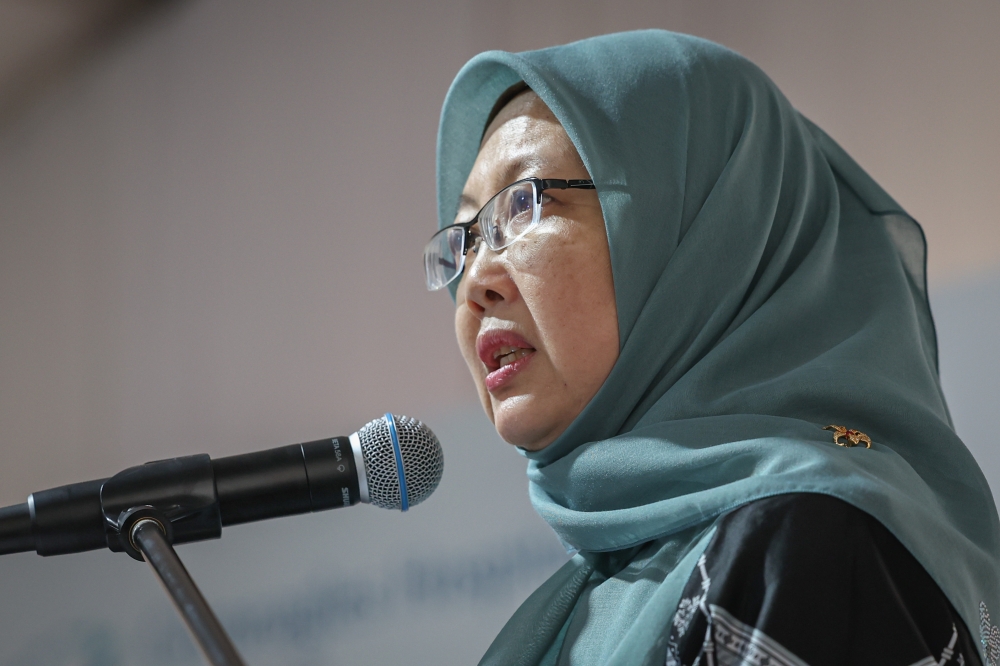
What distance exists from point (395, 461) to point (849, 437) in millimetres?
481

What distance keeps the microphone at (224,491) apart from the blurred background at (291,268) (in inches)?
30.2

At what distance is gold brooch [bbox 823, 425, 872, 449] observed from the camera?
86cm

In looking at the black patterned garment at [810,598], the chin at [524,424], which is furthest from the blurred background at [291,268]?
the black patterned garment at [810,598]

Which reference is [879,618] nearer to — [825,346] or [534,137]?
[825,346]

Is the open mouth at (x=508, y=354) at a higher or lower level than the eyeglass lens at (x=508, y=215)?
lower

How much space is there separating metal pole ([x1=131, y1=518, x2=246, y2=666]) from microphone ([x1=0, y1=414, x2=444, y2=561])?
0.04 metres

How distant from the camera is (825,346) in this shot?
1002 millimetres

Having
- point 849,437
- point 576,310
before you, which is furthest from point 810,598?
point 576,310

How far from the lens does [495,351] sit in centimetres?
109

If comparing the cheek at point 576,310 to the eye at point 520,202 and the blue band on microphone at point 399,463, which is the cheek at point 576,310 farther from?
the blue band on microphone at point 399,463

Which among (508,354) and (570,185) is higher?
(570,185)

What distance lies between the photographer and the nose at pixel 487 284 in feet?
3.46

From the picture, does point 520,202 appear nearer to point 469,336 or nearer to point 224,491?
point 469,336

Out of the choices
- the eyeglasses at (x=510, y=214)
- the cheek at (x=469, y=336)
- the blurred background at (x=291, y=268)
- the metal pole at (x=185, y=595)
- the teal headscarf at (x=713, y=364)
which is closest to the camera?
the metal pole at (x=185, y=595)
